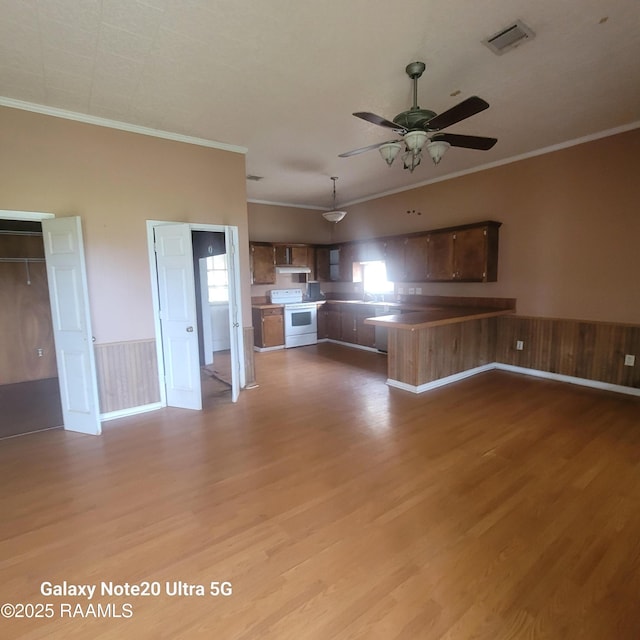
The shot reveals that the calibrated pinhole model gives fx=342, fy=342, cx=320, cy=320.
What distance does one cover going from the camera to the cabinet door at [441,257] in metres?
5.44

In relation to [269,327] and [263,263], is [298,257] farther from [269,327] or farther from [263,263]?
[269,327]

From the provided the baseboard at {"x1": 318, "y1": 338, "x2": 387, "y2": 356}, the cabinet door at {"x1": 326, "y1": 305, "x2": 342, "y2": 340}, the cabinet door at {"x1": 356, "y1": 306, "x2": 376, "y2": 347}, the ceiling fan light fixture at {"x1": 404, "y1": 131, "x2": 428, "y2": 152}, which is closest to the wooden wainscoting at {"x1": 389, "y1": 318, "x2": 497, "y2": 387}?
the baseboard at {"x1": 318, "y1": 338, "x2": 387, "y2": 356}

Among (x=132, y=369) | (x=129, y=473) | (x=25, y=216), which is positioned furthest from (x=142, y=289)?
(x=129, y=473)

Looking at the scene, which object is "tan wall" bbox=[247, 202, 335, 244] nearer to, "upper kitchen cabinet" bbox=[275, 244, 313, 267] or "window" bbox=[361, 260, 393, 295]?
"upper kitchen cabinet" bbox=[275, 244, 313, 267]

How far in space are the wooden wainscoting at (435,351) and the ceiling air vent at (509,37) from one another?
2757 mm

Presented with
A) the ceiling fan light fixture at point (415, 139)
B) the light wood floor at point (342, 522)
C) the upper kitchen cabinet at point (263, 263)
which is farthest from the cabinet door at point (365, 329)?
the ceiling fan light fixture at point (415, 139)

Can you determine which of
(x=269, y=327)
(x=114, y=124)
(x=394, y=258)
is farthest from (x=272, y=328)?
(x=114, y=124)

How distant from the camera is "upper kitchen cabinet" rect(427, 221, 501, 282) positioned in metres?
5.00

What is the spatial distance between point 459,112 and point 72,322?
3721 mm

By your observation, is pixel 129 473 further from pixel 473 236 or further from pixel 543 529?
pixel 473 236

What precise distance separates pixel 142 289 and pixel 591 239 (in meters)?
5.38

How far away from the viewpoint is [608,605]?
1.52 metres

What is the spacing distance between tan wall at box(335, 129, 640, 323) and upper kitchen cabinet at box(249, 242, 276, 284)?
3306mm

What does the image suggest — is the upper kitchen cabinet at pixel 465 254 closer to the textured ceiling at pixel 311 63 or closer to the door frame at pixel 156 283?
the textured ceiling at pixel 311 63
